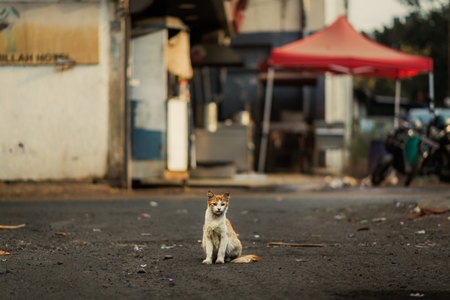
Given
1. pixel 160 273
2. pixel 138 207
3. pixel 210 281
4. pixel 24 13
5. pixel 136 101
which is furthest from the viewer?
pixel 136 101

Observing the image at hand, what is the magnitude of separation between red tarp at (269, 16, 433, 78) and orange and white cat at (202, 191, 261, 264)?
42.7ft

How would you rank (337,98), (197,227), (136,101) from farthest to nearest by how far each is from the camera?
(337,98)
(136,101)
(197,227)

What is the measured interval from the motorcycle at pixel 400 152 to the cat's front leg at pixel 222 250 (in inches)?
445

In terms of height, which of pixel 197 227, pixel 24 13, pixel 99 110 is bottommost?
pixel 197 227

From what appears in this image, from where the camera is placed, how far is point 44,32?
15352 millimetres

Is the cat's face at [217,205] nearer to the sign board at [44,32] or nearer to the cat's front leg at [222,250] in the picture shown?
the cat's front leg at [222,250]

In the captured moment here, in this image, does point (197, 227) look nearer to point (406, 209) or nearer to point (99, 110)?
point (406, 209)

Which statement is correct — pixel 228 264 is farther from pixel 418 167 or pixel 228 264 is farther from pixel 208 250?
pixel 418 167

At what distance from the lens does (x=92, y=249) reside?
8.45 metres

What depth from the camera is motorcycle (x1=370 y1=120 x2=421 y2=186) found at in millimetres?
18125

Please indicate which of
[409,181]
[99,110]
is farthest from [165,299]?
[409,181]

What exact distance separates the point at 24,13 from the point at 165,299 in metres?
10.4

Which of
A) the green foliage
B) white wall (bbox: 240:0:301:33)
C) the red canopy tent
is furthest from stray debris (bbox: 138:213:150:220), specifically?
the green foliage

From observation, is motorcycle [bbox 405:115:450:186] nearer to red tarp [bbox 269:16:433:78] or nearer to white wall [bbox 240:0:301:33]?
red tarp [bbox 269:16:433:78]
